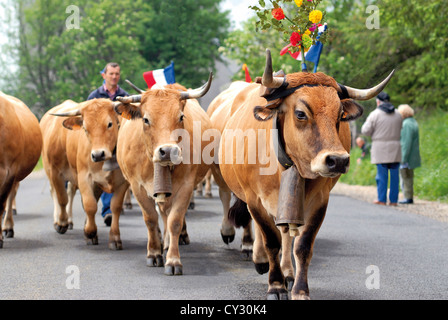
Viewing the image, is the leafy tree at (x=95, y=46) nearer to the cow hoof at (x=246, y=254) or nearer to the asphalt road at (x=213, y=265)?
the asphalt road at (x=213, y=265)

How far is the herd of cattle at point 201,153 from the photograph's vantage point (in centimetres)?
598

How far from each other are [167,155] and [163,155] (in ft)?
0.14

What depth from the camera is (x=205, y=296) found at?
22.1 feet

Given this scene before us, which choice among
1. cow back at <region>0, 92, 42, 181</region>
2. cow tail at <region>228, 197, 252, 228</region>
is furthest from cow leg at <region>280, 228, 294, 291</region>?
cow back at <region>0, 92, 42, 181</region>

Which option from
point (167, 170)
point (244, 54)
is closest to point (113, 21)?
point (244, 54)

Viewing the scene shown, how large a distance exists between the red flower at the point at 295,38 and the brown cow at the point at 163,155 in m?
1.45

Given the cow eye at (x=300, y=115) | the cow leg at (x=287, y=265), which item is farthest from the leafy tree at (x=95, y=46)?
the cow eye at (x=300, y=115)

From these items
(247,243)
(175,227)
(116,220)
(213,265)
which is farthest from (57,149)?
(213,265)

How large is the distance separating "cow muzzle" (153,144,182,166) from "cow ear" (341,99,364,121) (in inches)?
91.7

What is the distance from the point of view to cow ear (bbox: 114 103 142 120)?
27.9ft

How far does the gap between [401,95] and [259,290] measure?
1893cm

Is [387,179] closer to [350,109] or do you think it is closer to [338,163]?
[350,109]

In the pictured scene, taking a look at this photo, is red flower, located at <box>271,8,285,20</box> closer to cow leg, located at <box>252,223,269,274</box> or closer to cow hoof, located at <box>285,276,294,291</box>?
cow leg, located at <box>252,223,269,274</box>

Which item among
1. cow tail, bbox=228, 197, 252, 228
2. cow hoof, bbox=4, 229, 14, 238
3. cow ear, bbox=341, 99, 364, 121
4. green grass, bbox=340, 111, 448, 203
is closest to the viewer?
cow ear, bbox=341, 99, 364, 121
